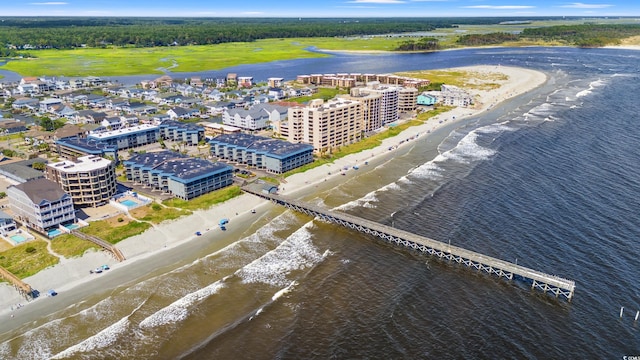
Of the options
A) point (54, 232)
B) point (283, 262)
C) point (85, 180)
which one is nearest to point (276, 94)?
point (85, 180)

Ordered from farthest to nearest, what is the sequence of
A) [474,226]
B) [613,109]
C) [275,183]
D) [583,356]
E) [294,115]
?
1. [613,109]
2. [294,115]
3. [275,183]
4. [474,226]
5. [583,356]

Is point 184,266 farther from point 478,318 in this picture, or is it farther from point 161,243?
point 478,318

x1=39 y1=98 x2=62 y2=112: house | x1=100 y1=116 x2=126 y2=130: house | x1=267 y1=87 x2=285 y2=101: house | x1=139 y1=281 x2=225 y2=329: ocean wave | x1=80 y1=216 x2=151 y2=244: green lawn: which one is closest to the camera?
x1=139 y1=281 x2=225 y2=329: ocean wave

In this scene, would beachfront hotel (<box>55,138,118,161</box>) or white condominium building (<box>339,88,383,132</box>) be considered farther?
white condominium building (<box>339,88,383,132</box>)

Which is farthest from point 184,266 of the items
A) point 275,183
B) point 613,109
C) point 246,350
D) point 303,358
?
point 613,109

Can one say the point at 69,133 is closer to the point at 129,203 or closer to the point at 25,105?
the point at 129,203

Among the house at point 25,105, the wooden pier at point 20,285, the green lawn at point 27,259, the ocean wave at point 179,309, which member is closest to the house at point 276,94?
the house at point 25,105

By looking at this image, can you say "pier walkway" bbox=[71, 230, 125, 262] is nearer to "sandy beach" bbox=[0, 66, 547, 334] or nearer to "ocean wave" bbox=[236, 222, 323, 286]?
"sandy beach" bbox=[0, 66, 547, 334]

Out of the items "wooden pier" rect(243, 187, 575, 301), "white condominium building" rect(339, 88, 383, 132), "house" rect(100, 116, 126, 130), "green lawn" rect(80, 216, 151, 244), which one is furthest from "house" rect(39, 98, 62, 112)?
"wooden pier" rect(243, 187, 575, 301)
